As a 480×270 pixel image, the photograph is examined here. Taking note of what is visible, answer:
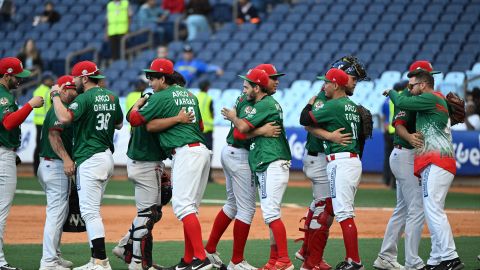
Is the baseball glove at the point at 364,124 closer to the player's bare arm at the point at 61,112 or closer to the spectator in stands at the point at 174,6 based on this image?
the player's bare arm at the point at 61,112

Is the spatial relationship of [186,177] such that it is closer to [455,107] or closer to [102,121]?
[102,121]

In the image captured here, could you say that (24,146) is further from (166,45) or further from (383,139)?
(383,139)

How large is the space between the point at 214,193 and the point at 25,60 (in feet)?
32.5

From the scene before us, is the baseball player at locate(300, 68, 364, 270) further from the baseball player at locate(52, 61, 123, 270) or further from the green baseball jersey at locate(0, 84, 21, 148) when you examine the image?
the green baseball jersey at locate(0, 84, 21, 148)

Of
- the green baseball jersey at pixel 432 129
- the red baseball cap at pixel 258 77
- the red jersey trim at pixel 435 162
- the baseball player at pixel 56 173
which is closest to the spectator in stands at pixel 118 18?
the baseball player at pixel 56 173

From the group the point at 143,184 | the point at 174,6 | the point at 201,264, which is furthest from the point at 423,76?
the point at 174,6

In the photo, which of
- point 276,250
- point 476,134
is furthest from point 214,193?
point 276,250

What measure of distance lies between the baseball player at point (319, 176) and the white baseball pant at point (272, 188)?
571 mm

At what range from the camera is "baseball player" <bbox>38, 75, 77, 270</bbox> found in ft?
36.0

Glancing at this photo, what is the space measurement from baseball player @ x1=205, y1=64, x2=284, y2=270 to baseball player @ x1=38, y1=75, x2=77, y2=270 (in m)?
1.76

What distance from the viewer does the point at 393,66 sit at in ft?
82.7

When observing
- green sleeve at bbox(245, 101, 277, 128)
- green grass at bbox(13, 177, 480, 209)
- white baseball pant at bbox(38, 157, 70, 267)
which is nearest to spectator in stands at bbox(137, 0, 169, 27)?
green grass at bbox(13, 177, 480, 209)

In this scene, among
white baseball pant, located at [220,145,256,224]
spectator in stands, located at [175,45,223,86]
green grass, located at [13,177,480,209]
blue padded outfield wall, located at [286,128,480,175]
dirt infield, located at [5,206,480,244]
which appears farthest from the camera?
spectator in stands, located at [175,45,223,86]

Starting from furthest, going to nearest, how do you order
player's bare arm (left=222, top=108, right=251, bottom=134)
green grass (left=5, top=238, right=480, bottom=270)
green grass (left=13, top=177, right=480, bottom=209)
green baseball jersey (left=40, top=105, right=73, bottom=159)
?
green grass (left=13, top=177, right=480, bottom=209) < green grass (left=5, top=238, right=480, bottom=270) < green baseball jersey (left=40, top=105, right=73, bottom=159) < player's bare arm (left=222, top=108, right=251, bottom=134)
